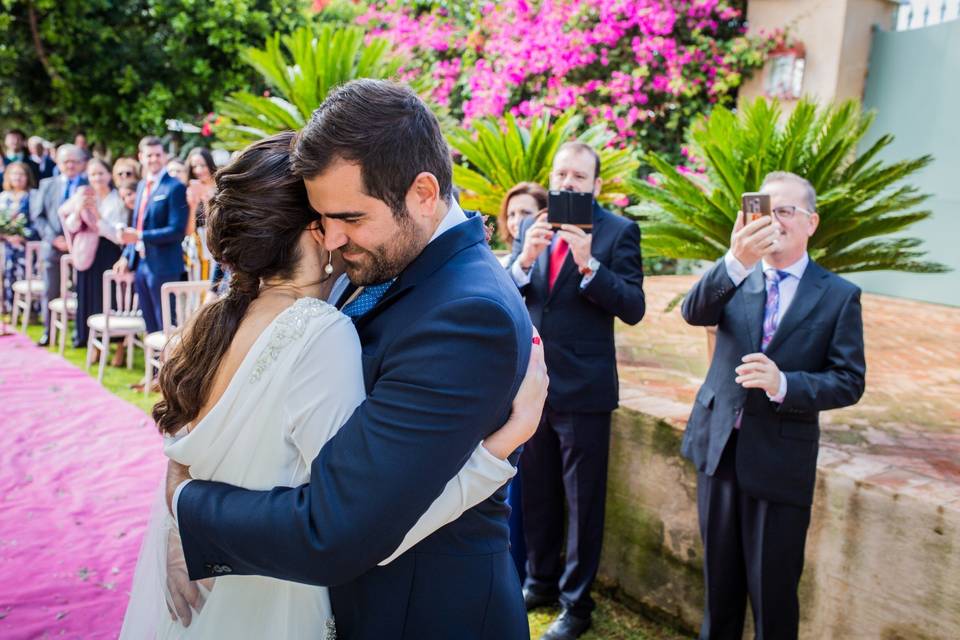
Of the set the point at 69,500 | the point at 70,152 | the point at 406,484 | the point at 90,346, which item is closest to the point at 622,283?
the point at 406,484

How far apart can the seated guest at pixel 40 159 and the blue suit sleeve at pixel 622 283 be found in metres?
10.8

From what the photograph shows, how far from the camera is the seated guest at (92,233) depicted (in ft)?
27.7

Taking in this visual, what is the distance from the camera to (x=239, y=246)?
1.72m

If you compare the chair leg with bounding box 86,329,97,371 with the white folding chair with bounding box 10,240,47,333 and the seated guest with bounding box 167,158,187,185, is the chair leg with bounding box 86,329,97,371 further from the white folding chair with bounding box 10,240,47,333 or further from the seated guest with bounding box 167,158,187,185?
the white folding chair with bounding box 10,240,47,333

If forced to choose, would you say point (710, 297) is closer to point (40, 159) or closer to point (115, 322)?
point (115, 322)

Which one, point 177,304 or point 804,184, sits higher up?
point 804,184

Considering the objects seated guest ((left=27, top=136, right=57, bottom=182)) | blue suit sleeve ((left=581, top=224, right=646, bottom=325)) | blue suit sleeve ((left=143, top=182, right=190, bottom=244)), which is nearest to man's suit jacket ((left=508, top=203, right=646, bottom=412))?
blue suit sleeve ((left=581, top=224, right=646, bottom=325))

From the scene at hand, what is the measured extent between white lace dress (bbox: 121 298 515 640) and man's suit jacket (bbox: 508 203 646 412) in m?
2.20

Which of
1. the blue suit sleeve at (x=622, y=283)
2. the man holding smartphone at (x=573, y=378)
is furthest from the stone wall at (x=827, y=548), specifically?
the blue suit sleeve at (x=622, y=283)

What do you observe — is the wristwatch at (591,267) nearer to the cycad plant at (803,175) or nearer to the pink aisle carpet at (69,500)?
the cycad plant at (803,175)

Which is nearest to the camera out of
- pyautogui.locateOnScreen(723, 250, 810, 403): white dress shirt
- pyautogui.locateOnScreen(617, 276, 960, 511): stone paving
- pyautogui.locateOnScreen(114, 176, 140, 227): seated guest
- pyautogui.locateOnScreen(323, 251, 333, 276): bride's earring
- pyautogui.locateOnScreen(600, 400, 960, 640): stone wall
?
pyautogui.locateOnScreen(323, 251, 333, 276): bride's earring

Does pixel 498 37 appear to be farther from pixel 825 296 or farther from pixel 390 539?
pixel 390 539

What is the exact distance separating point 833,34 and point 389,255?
9.40 meters

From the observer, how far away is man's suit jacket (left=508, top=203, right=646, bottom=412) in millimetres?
3762
